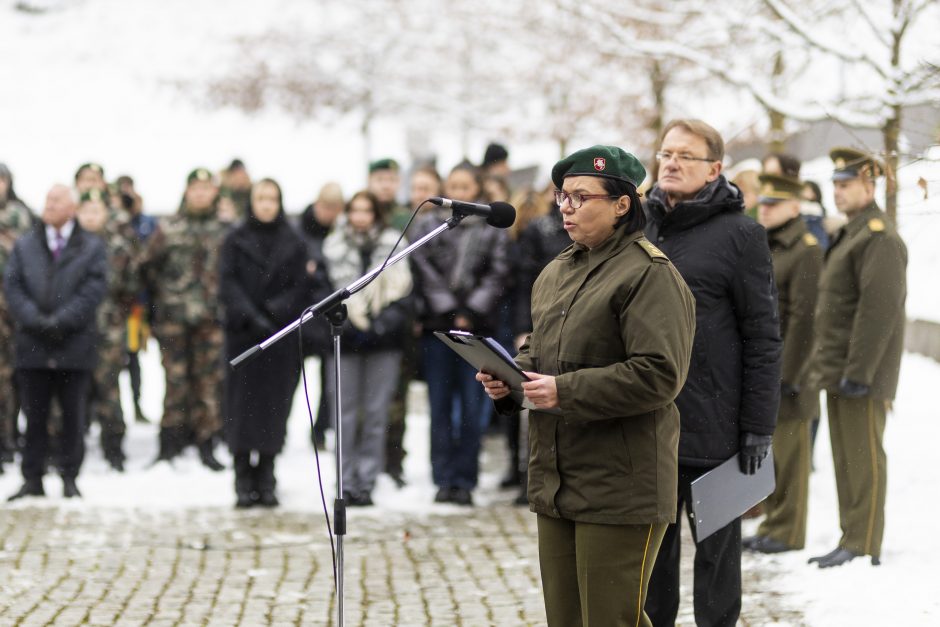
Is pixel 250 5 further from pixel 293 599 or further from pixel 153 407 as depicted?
pixel 293 599

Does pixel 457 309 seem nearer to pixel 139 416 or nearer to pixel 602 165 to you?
pixel 139 416

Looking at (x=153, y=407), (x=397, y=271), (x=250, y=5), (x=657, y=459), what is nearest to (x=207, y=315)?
(x=397, y=271)

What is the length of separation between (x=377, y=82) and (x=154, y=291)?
2291 centimetres

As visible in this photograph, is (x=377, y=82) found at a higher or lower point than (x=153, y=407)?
higher

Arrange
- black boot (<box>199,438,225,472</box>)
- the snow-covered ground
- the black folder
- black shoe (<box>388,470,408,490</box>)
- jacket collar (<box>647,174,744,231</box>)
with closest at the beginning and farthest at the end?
the black folder → jacket collar (<box>647,174,744,231</box>) → the snow-covered ground → black shoe (<box>388,470,408,490</box>) → black boot (<box>199,438,225,472</box>)

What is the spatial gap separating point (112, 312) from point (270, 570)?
4.14 metres

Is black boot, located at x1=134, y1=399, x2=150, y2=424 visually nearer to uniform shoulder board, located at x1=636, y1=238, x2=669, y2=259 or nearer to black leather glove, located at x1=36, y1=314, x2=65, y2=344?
black leather glove, located at x1=36, y1=314, x2=65, y2=344

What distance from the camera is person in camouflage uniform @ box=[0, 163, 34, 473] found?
10.6 meters

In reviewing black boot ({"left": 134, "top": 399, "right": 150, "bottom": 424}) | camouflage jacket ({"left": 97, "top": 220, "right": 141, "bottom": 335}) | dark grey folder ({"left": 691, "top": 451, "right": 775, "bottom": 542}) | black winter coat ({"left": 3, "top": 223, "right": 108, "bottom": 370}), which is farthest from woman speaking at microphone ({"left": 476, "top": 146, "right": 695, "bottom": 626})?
black boot ({"left": 134, "top": 399, "right": 150, "bottom": 424})

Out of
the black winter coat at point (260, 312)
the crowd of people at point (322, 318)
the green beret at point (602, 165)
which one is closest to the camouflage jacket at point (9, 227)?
the crowd of people at point (322, 318)

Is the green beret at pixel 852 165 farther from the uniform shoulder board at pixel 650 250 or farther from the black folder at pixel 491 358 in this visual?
the black folder at pixel 491 358

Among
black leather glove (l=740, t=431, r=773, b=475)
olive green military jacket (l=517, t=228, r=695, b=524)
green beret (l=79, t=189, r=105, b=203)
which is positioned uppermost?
green beret (l=79, t=189, r=105, b=203)

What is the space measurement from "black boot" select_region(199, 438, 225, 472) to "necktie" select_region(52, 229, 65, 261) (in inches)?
78.6

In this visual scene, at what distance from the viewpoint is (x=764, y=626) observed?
20.7 ft
